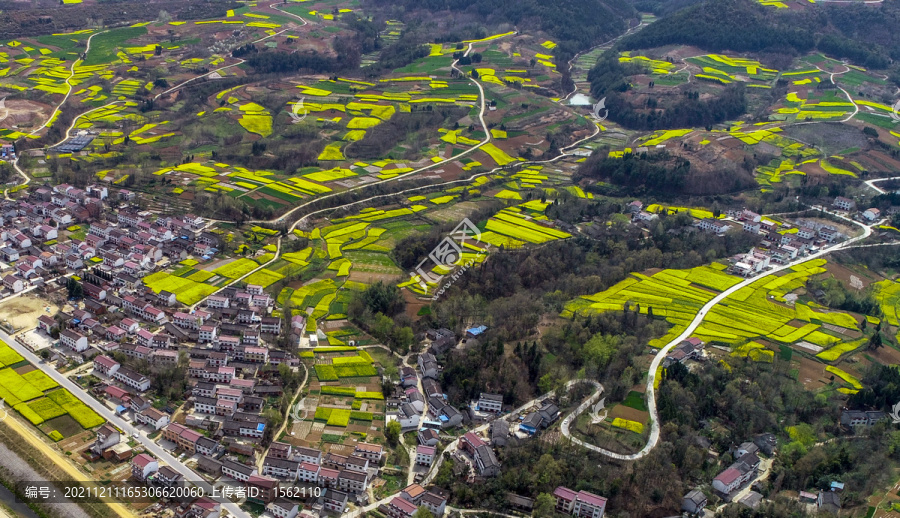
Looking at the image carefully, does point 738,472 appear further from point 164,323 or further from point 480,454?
point 164,323

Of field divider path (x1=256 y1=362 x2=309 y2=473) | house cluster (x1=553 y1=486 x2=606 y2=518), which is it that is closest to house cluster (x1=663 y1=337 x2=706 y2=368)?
house cluster (x1=553 y1=486 x2=606 y2=518)

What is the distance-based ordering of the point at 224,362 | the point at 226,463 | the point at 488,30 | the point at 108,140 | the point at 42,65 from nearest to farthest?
1. the point at 226,463
2. the point at 224,362
3. the point at 108,140
4. the point at 42,65
5. the point at 488,30

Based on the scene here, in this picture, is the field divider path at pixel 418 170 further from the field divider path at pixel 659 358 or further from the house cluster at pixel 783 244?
the field divider path at pixel 659 358

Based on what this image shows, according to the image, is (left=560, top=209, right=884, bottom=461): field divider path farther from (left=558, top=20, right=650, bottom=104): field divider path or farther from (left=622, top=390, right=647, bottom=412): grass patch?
(left=558, top=20, right=650, bottom=104): field divider path

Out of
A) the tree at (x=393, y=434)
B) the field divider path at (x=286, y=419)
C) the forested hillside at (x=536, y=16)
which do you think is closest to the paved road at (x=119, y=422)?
the field divider path at (x=286, y=419)

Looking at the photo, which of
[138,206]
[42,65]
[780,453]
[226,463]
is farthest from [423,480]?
[42,65]

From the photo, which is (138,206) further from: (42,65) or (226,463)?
(42,65)
